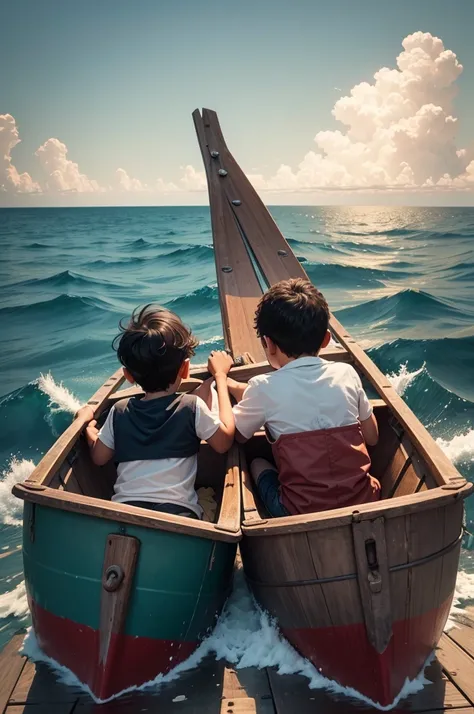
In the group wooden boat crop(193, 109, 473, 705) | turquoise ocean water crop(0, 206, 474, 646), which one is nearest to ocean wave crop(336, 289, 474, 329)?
turquoise ocean water crop(0, 206, 474, 646)

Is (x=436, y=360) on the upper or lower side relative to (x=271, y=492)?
lower

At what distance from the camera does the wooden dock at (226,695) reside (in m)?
2.42

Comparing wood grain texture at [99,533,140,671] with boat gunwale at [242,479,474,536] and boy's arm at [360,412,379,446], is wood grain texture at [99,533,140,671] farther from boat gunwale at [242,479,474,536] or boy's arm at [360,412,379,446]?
boy's arm at [360,412,379,446]

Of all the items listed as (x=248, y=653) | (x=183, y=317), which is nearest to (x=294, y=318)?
(x=248, y=653)

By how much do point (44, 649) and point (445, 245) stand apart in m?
25.4

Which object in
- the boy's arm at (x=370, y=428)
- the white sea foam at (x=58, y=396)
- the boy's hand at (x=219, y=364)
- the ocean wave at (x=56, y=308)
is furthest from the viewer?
the ocean wave at (x=56, y=308)

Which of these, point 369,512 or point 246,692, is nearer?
point 369,512

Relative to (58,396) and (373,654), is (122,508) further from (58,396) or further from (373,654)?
(58,396)

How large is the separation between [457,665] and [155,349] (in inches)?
→ 73.1

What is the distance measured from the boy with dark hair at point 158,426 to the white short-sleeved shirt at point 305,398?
0.23m

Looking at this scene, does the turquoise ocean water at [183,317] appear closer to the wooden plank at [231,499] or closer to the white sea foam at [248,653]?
the white sea foam at [248,653]

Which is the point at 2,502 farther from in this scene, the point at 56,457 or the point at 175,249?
the point at 175,249

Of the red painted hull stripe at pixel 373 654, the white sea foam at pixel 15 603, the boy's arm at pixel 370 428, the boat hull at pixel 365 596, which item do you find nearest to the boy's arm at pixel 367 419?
the boy's arm at pixel 370 428

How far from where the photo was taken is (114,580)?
2.35 metres
